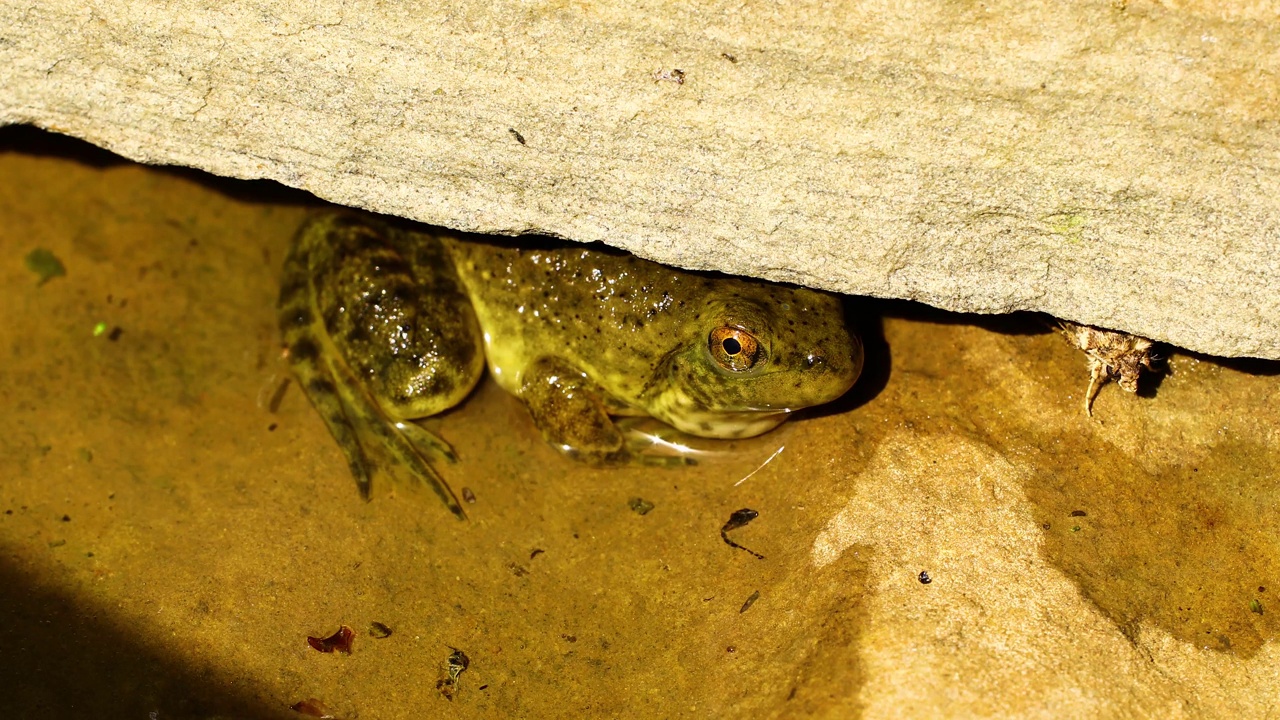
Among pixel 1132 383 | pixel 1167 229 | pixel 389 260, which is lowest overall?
pixel 1132 383

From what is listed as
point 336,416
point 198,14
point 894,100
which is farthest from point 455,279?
point 894,100

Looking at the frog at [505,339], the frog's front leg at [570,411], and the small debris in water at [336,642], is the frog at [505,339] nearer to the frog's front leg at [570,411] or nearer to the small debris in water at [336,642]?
the frog's front leg at [570,411]

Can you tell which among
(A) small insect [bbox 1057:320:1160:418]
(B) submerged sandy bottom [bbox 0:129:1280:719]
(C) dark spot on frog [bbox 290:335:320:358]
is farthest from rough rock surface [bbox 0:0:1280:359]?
(C) dark spot on frog [bbox 290:335:320:358]

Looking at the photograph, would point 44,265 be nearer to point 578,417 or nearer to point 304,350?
point 304,350

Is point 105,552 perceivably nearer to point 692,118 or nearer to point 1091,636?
point 692,118

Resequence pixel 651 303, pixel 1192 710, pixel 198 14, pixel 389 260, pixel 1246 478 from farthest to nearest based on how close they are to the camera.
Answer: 1. pixel 389 260
2. pixel 651 303
3. pixel 1246 478
4. pixel 198 14
5. pixel 1192 710

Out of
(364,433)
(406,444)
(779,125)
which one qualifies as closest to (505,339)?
(406,444)

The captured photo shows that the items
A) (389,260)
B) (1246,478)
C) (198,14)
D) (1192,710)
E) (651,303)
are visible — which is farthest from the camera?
(389,260)
